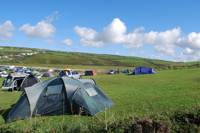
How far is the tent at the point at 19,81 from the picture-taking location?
1617 inches

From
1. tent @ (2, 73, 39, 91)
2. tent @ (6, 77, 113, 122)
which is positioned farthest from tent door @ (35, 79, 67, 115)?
tent @ (2, 73, 39, 91)

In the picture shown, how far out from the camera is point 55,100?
2077 centimetres

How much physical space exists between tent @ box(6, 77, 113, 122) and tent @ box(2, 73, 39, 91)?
20157mm

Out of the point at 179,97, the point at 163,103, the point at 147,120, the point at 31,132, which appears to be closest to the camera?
the point at 147,120

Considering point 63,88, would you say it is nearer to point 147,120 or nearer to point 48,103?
point 48,103

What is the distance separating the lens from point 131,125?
10953 millimetres

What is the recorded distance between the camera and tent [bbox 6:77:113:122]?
20.4 m

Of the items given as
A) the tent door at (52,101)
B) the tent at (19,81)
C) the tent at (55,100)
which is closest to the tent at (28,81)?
the tent at (19,81)

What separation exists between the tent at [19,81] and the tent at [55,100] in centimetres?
2016

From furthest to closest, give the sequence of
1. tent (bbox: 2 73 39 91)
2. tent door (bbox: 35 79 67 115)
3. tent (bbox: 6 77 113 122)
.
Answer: tent (bbox: 2 73 39 91) → tent door (bbox: 35 79 67 115) → tent (bbox: 6 77 113 122)

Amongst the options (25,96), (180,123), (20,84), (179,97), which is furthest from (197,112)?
(20,84)

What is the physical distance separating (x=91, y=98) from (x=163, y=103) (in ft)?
14.0

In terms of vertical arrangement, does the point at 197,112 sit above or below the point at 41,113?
above

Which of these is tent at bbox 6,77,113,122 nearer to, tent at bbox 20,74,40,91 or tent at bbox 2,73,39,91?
tent at bbox 20,74,40,91
